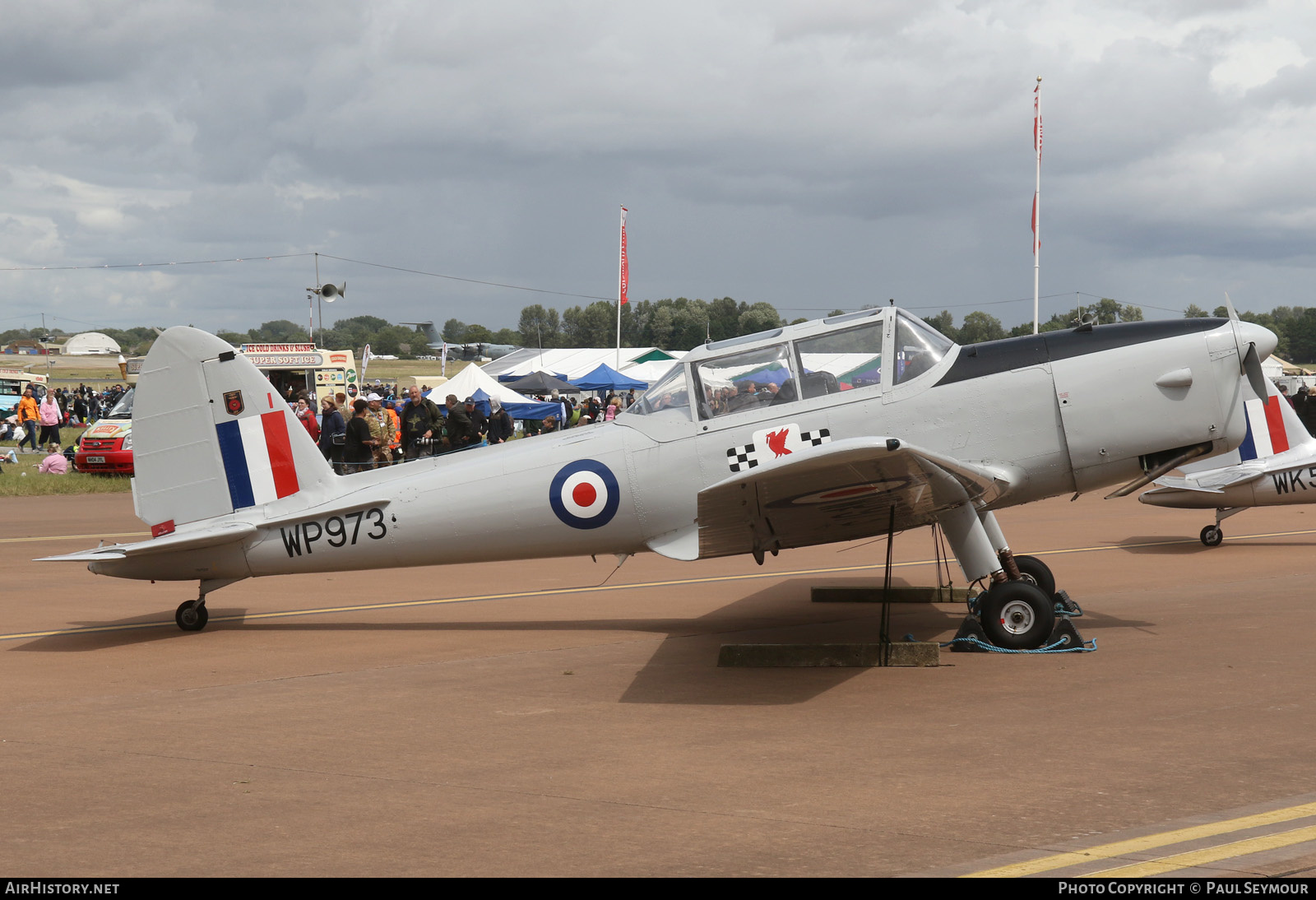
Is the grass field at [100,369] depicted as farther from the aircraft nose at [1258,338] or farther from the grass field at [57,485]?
the aircraft nose at [1258,338]

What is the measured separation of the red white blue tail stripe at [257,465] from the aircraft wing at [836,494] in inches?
146

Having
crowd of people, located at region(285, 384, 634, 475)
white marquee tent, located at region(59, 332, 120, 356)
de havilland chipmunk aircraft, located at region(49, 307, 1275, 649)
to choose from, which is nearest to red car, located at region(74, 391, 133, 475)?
crowd of people, located at region(285, 384, 634, 475)

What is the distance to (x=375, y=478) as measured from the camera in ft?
29.5

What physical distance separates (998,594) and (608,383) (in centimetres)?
3816

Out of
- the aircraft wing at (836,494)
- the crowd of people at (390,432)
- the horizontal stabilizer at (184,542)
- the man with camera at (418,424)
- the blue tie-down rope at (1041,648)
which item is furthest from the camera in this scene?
the man with camera at (418,424)

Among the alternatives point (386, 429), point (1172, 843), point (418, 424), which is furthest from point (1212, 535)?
point (386, 429)

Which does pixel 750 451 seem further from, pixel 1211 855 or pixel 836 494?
pixel 1211 855

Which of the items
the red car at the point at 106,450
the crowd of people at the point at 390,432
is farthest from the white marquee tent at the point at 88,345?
the crowd of people at the point at 390,432

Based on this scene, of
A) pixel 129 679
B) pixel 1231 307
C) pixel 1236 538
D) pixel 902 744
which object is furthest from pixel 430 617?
pixel 1236 538

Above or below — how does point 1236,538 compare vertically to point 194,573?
below

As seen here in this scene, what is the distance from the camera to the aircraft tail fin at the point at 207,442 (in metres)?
9.09

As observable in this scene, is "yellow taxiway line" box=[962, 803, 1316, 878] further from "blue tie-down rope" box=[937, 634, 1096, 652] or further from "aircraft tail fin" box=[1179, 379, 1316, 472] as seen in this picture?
"aircraft tail fin" box=[1179, 379, 1316, 472]
